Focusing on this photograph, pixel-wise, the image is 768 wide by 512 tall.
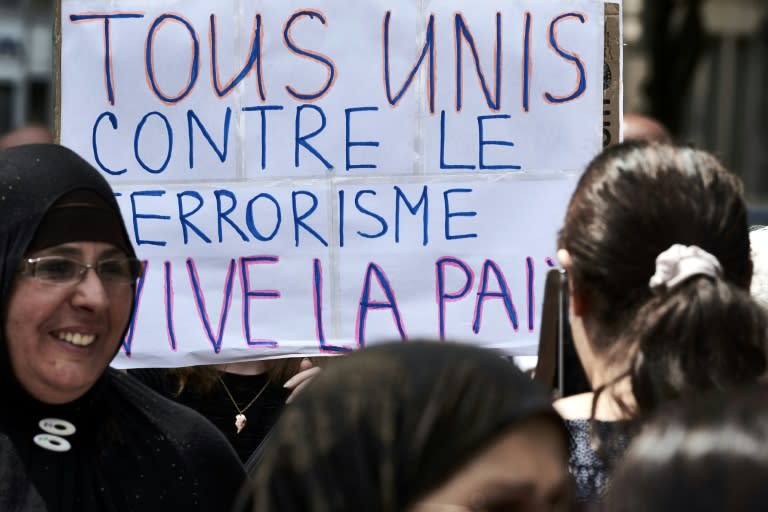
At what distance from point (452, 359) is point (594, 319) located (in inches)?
28.7

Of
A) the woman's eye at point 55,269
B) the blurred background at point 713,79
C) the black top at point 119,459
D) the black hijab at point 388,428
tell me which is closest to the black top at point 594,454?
the black hijab at point 388,428

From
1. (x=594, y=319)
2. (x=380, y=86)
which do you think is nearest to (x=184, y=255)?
(x=380, y=86)

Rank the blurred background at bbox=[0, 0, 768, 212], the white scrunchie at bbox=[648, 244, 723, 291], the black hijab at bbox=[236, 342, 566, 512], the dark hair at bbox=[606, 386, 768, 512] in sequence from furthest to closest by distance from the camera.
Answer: the blurred background at bbox=[0, 0, 768, 212]
the white scrunchie at bbox=[648, 244, 723, 291]
the black hijab at bbox=[236, 342, 566, 512]
the dark hair at bbox=[606, 386, 768, 512]

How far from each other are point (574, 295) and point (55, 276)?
0.95 meters

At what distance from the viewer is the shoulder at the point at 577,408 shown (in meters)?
2.05

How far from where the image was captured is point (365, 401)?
4.38ft

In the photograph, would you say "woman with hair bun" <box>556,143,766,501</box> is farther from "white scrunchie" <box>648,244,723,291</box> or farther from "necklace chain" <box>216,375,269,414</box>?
"necklace chain" <box>216,375,269,414</box>

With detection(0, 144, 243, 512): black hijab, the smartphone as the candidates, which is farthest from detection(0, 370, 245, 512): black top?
the smartphone

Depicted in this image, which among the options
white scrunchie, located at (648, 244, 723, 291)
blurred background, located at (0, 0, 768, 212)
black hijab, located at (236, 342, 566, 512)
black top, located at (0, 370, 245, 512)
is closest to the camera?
black hijab, located at (236, 342, 566, 512)

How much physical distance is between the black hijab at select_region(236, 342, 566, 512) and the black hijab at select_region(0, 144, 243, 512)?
3.82 feet

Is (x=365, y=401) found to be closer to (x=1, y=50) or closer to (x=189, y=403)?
(x=189, y=403)

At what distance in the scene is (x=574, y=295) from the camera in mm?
2090

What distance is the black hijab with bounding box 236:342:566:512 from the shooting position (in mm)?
1309

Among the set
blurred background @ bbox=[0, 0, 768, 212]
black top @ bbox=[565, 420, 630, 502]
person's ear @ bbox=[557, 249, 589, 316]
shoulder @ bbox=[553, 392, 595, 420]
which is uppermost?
blurred background @ bbox=[0, 0, 768, 212]
